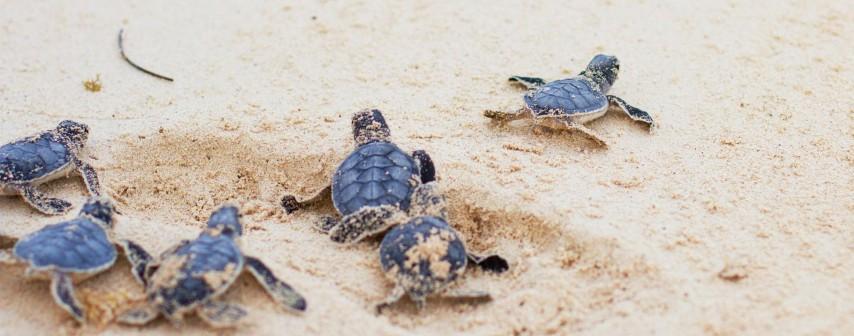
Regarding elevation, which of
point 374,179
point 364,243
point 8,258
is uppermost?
point 374,179

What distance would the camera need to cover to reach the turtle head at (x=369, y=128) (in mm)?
3152

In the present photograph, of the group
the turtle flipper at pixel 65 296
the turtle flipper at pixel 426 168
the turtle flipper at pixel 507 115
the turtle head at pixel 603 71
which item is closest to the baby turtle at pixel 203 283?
the turtle flipper at pixel 65 296

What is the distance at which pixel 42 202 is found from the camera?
292 cm

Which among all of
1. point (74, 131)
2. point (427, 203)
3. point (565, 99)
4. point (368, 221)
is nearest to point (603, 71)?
point (565, 99)

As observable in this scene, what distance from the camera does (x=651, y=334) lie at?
88.5 inches

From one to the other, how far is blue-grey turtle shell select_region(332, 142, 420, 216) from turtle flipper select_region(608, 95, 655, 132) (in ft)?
4.05

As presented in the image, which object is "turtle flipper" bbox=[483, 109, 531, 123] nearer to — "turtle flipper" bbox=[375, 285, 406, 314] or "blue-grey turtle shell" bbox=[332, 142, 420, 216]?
"blue-grey turtle shell" bbox=[332, 142, 420, 216]

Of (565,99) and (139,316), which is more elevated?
(565,99)

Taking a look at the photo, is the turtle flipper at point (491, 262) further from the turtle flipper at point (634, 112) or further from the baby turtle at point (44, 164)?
the baby turtle at point (44, 164)

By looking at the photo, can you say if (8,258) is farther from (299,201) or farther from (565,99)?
(565,99)

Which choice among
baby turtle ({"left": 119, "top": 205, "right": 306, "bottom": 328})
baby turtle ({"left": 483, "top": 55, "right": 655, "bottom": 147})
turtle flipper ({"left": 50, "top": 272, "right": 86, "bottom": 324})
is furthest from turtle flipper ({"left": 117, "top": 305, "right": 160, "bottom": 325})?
baby turtle ({"left": 483, "top": 55, "right": 655, "bottom": 147})

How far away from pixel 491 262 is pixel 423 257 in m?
0.31

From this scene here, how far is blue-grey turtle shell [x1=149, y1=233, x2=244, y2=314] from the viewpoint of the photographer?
7.33 ft

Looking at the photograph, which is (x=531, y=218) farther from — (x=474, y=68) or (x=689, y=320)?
(x=474, y=68)
